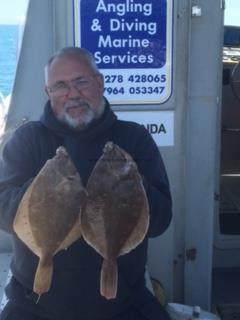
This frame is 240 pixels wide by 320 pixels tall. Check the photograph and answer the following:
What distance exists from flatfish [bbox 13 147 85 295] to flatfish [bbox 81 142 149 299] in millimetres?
44

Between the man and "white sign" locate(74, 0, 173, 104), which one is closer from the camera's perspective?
the man

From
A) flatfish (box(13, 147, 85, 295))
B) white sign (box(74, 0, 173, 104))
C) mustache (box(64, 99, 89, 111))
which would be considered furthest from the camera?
white sign (box(74, 0, 173, 104))

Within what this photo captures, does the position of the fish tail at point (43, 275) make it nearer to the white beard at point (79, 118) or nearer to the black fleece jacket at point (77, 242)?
the black fleece jacket at point (77, 242)

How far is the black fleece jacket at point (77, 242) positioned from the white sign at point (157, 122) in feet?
2.39

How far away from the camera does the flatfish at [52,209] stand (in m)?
1.92

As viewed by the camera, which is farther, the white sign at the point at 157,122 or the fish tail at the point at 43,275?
the white sign at the point at 157,122

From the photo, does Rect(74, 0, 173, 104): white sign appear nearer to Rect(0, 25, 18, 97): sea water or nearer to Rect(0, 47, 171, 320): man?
Rect(0, 25, 18, 97): sea water

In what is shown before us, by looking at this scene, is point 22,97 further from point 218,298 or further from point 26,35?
point 218,298

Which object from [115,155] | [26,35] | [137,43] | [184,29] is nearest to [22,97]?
[26,35]

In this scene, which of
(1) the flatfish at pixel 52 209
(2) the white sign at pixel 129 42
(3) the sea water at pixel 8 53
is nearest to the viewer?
(1) the flatfish at pixel 52 209

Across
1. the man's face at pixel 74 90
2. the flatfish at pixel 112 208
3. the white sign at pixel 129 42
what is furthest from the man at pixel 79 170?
the white sign at pixel 129 42

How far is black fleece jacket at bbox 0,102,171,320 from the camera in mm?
2627

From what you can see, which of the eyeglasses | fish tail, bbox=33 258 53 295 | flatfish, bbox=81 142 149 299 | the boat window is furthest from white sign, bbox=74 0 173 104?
fish tail, bbox=33 258 53 295

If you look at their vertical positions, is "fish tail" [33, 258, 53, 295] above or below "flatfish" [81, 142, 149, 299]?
below
